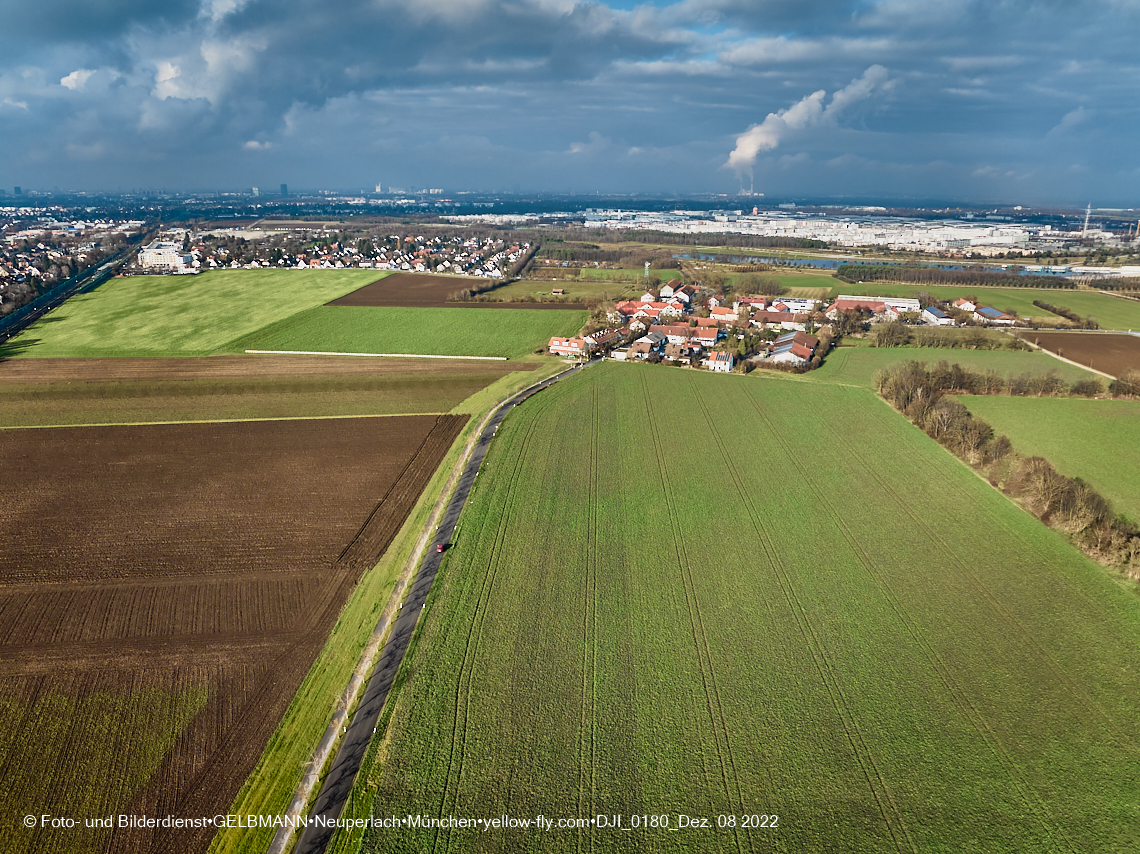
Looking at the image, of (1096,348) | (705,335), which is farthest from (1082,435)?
(705,335)

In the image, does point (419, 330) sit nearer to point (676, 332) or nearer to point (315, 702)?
point (676, 332)

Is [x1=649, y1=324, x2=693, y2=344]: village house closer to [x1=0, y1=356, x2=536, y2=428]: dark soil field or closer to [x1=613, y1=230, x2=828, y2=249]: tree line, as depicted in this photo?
[x1=0, y1=356, x2=536, y2=428]: dark soil field

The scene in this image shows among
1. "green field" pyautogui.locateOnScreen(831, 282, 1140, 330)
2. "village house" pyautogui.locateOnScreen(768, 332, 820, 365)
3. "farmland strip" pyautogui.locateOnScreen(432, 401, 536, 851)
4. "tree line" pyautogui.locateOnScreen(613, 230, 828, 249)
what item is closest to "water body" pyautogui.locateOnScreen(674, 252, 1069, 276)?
"tree line" pyautogui.locateOnScreen(613, 230, 828, 249)

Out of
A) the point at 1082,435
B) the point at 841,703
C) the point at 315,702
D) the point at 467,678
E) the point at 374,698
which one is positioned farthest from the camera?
the point at 1082,435

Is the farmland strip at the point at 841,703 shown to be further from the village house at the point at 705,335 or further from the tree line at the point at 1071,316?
the tree line at the point at 1071,316

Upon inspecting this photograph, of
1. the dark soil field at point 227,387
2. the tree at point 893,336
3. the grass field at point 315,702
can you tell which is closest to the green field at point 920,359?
the tree at point 893,336

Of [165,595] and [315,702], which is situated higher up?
[165,595]

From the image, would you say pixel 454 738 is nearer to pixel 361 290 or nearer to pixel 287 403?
pixel 287 403
